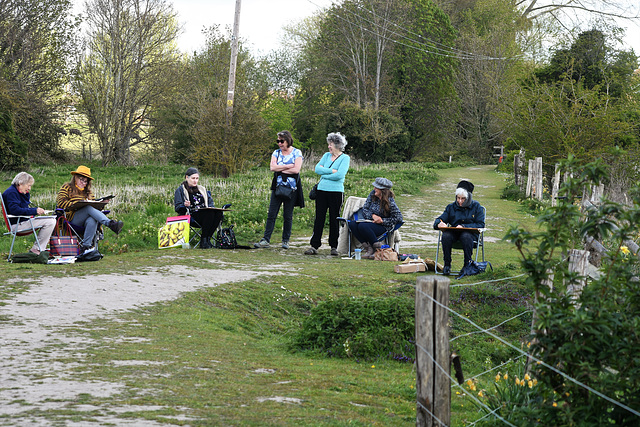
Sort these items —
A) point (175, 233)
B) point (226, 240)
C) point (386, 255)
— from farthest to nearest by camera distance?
point (226, 240), point (175, 233), point (386, 255)

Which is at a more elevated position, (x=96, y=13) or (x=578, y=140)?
(x=96, y=13)

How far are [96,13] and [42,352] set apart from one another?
3051cm

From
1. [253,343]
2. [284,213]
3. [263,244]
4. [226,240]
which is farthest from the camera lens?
[263,244]

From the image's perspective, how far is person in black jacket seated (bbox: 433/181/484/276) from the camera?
10.1m

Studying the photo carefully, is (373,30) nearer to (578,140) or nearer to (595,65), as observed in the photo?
(595,65)

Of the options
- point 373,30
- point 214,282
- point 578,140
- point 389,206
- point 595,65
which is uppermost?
point 373,30

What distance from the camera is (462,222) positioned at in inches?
408

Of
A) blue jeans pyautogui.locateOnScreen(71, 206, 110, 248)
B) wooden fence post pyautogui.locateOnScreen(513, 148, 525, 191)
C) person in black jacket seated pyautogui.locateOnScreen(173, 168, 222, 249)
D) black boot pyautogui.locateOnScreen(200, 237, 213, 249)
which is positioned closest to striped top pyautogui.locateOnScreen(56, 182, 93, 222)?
blue jeans pyautogui.locateOnScreen(71, 206, 110, 248)

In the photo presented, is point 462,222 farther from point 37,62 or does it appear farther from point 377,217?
point 37,62

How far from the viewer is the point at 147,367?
4.88 meters

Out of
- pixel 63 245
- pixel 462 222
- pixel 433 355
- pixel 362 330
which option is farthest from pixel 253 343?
pixel 462 222

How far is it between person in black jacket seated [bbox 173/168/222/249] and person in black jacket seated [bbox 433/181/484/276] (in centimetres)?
421

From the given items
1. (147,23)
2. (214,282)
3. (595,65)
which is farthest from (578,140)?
(147,23)

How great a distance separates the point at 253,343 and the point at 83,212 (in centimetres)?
513
